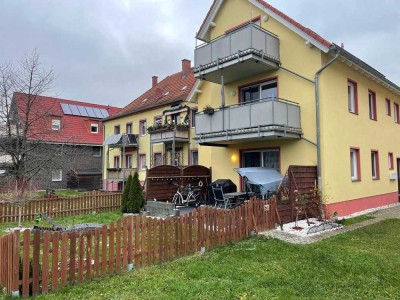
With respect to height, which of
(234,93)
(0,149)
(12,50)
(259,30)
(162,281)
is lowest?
(162,281)

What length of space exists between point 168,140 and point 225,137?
9.28 metres

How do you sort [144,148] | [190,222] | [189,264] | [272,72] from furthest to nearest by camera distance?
[144,148]
[272,72]
[190,222]
[189,264]

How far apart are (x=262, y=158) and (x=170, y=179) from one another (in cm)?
498

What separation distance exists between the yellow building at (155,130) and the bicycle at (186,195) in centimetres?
462

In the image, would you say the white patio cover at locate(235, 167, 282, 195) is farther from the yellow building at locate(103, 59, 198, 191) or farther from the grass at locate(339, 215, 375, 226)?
the yellow building at locate(103, 59, 198, 191)

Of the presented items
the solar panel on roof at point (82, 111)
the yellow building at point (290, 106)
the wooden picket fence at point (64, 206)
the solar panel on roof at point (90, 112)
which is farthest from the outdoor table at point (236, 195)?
the solar panel on roof at point (90, 112)

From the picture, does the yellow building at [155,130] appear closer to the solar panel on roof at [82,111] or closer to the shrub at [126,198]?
the shrub at [126,198]

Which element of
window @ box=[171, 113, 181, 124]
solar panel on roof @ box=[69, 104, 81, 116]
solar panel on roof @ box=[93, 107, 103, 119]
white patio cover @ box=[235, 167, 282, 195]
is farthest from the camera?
solar panel on roof @ box=[93, 107, 103, 119]

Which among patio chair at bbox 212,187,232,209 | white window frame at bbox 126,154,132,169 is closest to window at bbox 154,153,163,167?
white window frame at bbox 126,154,132,169

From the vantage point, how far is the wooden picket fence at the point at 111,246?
203 inches

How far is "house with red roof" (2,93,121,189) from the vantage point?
15195 millimetres

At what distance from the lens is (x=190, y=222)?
742 centimetres

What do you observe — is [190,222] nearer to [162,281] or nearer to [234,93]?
[162,281]

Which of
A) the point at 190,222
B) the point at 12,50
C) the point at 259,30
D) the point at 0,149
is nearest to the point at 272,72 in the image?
the point at 259,30
